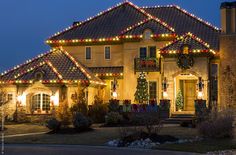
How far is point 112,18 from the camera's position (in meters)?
45.9

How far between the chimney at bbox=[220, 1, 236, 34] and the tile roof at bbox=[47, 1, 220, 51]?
1.93m

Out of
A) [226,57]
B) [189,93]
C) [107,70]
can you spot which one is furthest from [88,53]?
[226,57]

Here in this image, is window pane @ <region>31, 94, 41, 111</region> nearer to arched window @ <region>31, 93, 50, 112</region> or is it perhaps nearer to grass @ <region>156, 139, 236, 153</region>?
arched window @ <region>31, 93, 50, 112</region>

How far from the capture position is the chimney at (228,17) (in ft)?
129

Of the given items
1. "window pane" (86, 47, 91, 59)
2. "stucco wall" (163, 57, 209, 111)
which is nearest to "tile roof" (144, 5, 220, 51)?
"stucco wall" (163, 57, 209, 111)

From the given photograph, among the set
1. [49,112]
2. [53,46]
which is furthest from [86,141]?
[53,46]

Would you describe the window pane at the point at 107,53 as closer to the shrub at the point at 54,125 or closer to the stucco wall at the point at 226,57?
the stucco wall at the point at 226,57

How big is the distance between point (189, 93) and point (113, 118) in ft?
30.8

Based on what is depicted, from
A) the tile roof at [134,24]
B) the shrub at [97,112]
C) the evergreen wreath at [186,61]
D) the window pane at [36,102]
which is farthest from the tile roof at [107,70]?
the evergreen wreath at [186,61]

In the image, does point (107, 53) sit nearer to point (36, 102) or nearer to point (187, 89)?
point (187, 89)

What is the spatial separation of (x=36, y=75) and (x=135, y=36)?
8.44m

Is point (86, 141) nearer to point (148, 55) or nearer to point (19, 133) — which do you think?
point (19, 133)

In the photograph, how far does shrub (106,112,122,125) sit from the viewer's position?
112 ft

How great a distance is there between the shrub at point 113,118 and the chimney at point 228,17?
1125 centimetres
